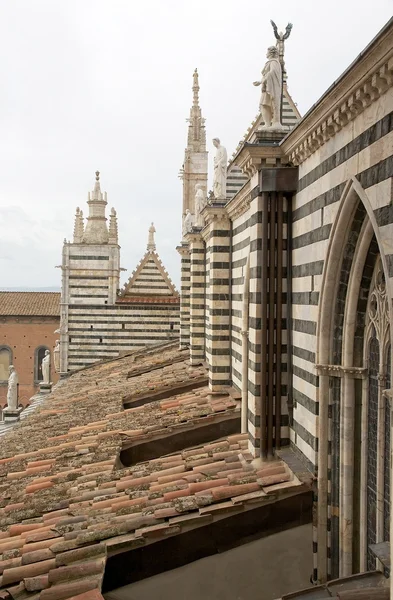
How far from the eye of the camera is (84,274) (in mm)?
27984

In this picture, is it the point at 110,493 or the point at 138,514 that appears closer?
the point at 138,514

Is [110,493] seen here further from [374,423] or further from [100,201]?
[100,201]

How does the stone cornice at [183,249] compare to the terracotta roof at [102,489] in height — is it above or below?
above

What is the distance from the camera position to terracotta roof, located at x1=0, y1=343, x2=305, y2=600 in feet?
19.8

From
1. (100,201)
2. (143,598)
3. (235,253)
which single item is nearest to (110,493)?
(143,598)

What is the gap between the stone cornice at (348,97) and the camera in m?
4.54

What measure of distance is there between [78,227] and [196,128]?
6821 mm

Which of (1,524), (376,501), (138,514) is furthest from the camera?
(1,524)

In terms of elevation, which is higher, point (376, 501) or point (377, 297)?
→ point (377, 297)

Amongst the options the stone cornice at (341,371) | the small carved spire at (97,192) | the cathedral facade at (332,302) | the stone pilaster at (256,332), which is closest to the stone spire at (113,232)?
the small carved spire at (97,192)

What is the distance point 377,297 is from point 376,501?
1.80 metres

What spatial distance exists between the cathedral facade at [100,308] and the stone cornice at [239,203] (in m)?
15.7

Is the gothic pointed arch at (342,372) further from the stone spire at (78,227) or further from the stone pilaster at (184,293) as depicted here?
the stone spire at (78,227)

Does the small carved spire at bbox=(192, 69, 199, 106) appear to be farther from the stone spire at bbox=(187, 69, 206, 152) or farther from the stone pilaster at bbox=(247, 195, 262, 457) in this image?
the stone pilaster at bbox=(247, 195, 262, 457)
